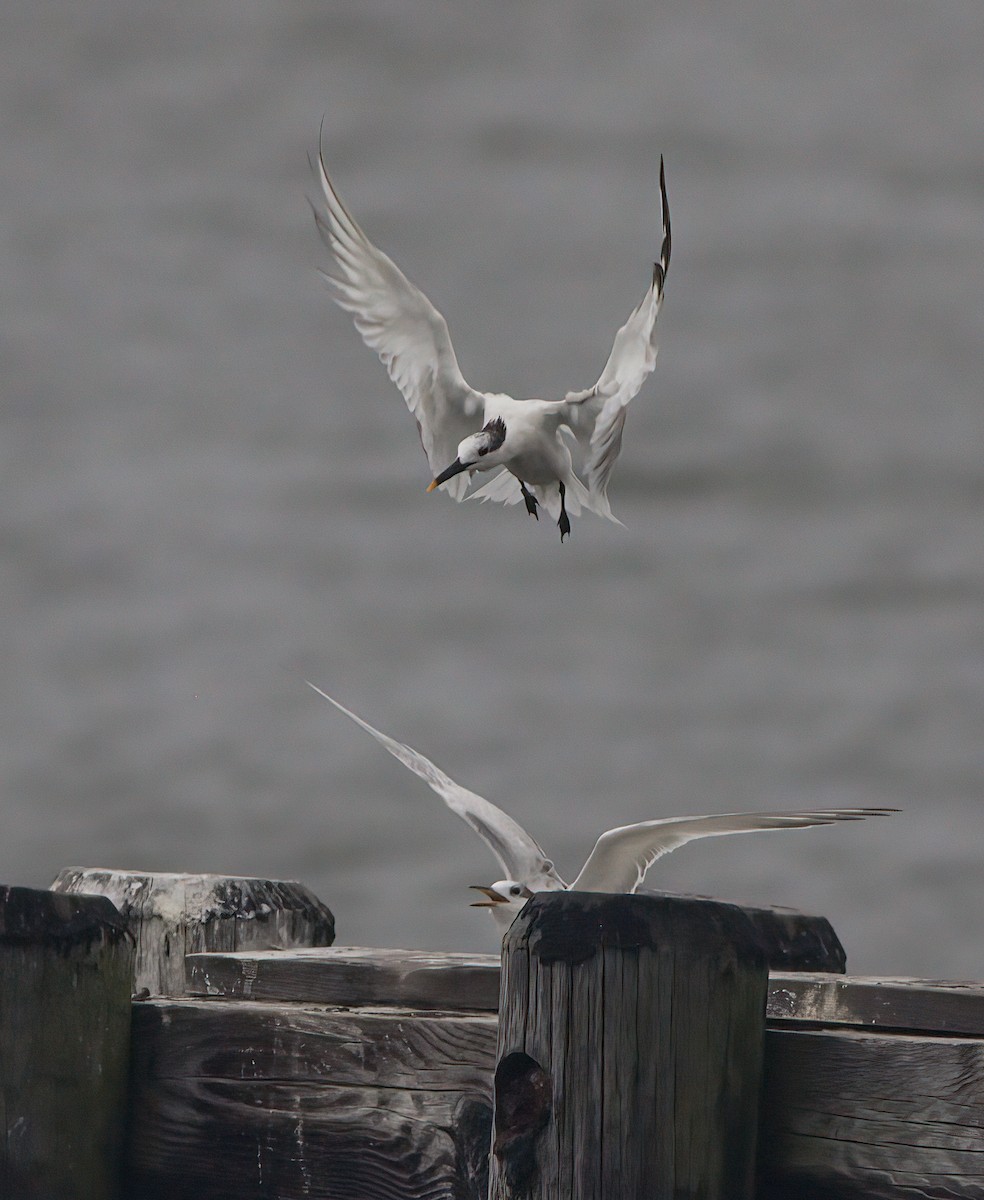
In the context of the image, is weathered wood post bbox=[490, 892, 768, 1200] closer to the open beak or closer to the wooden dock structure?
the wooden dock structure

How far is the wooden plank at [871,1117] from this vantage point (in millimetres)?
2184

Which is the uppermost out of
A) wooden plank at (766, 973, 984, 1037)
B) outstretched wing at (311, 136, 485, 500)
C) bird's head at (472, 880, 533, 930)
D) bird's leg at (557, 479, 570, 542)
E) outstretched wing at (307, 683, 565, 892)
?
outstretched wing at (311, 136, 485, 500)

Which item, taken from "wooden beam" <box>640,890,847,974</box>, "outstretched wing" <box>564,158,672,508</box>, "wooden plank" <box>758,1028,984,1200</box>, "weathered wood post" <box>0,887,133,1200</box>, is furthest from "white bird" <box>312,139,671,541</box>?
"wooden plank" <box>758,1028,984,1200</box>

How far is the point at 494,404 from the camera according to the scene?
5086 millimetres

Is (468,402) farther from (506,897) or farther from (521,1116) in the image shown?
(521,1116)

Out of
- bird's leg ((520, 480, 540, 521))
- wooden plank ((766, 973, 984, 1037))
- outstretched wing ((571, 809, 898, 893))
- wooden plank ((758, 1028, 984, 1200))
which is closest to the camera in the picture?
wooden plank ((758, 1028, 984, 1200))

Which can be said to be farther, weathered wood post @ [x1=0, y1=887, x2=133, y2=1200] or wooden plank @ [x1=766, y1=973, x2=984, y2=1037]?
weathered wood post @ [x1=0, y1=887, x2=133, y2=1200]

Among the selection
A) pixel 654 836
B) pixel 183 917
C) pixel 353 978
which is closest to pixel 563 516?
pixel 654 836

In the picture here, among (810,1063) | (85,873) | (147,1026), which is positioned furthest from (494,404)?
(810,1063)

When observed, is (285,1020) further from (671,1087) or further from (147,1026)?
(671,1087)

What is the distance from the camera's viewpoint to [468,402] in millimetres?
5277

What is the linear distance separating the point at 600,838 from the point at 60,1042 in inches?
41.8

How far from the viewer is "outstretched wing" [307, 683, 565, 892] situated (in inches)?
142

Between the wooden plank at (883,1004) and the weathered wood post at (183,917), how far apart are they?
3.87ft
